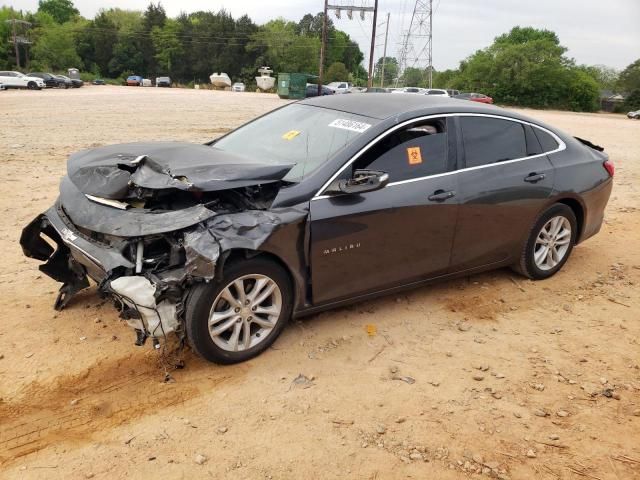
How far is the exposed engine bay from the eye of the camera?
10.5 ft

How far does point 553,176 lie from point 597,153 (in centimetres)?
97

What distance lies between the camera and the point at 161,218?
3336 millimetres

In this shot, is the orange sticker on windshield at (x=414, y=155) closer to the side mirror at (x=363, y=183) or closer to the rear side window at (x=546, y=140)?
the side mirror at (x=363, y=183)

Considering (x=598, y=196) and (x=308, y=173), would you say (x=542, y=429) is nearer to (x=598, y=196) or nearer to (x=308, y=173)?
(x=308, y=173)

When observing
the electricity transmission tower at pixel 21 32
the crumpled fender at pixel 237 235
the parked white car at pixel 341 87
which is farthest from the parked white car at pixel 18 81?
the crumpled fender at pixel 237 235

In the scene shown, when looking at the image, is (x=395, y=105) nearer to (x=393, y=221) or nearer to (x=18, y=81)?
(x=393, y=221)

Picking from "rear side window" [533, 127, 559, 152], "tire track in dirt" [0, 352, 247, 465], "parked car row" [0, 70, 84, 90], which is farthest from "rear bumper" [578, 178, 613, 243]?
"parked car row" [0, 70, 84, 90]

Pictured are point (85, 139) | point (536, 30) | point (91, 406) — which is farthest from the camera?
point (536, 30)

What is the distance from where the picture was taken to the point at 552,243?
5113 mm

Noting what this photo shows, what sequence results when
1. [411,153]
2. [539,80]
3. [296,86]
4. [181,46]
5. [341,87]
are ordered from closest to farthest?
[411,153]
[296,86]
[341,87]
[539,80]
[181,46]

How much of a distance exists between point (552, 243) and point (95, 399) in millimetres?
4042

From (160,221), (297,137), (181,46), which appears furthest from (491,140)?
(181,46)

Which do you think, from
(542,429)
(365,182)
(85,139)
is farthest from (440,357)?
(85,139)

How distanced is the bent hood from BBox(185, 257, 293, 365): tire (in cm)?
55
